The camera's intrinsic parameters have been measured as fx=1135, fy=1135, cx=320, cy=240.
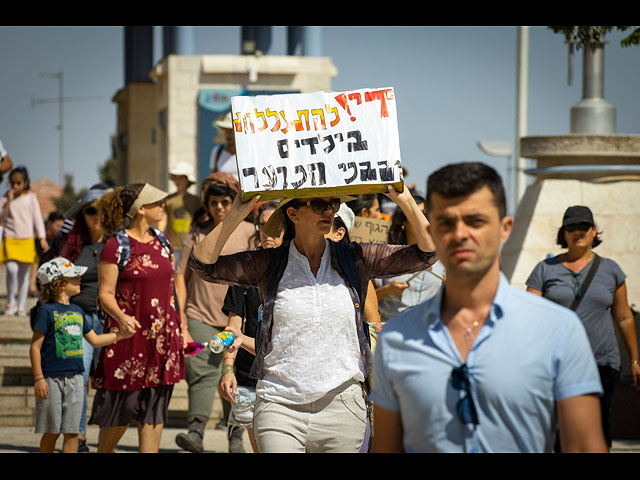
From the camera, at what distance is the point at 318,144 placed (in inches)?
202

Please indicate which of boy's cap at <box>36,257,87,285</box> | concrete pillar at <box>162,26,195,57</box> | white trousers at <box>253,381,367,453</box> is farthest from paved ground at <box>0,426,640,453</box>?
concrete pillar at <box>162,26,195,57</box>

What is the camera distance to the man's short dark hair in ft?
11.2

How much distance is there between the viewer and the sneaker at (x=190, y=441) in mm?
8609

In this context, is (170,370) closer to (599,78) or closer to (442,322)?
(442,322)

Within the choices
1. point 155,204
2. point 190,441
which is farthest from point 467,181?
point 190,441

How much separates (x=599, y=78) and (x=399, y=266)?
→ 28.4 ft

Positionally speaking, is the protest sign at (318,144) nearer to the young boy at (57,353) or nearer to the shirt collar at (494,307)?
the shirt collar at (494,307)

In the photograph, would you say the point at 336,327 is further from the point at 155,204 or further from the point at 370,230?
the point at 370,230

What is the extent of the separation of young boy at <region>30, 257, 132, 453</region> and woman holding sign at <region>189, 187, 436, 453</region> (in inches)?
103

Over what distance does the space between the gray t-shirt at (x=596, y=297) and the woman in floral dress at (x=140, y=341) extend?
2593mm

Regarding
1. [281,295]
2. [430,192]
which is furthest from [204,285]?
[430,192]

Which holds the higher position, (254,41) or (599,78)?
(254,41)

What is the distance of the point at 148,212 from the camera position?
299 inches

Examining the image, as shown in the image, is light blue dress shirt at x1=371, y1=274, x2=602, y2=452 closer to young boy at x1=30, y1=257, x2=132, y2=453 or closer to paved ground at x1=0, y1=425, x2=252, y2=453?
young boy at x1=30, y1=257, x2=132, y2=453
